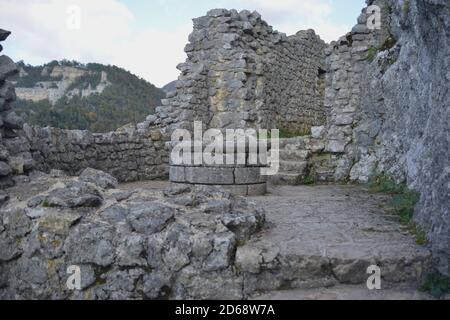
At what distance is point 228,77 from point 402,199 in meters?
6.51

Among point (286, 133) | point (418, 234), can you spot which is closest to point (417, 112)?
point (418, 234)

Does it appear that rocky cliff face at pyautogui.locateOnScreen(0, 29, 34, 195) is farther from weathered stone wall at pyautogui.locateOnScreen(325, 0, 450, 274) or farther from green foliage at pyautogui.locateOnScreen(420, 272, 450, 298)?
weathered stone wall at pyautogui.locateOnScreen(325, 0, 450, 274)

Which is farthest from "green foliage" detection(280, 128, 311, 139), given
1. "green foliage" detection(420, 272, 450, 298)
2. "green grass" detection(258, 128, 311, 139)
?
"green foliage" detection(420, 272, 450, 298)

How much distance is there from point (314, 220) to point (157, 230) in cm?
188

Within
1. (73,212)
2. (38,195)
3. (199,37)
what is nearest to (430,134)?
(73,212)

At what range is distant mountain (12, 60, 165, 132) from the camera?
16.8 metres

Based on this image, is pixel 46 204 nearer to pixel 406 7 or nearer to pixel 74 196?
pixel 74 196

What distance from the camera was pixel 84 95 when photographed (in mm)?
22172

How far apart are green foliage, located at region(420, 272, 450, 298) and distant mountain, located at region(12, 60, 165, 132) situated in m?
14.1

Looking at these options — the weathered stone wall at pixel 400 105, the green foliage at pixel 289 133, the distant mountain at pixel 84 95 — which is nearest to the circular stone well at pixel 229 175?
the weathered stone wall at pixel 400 105

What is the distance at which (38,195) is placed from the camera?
4223mm

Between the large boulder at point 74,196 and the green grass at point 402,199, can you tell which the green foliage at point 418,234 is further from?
the large boulder at point 74,196
